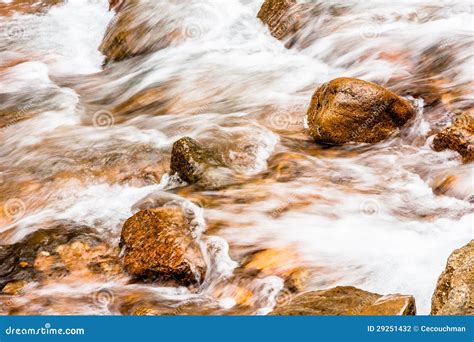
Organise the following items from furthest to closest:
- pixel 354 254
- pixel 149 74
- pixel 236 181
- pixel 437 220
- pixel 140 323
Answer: pixel 149 74 < pixel 236 181 < pixel 437 220 < pixel 354 254 < pixel 140 323

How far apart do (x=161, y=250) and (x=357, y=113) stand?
3.65 m

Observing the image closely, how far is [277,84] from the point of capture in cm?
1116

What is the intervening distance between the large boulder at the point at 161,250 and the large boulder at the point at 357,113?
307 centimetres

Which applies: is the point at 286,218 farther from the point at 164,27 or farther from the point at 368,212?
the point at 164,27

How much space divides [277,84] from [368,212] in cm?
484

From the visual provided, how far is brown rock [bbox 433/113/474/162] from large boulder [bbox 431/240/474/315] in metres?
3.35

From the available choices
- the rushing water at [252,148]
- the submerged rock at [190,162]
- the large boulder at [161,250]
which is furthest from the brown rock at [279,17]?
the large boulder at [161,250]

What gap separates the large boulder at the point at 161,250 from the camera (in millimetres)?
5855

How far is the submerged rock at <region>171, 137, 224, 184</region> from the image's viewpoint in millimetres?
7641

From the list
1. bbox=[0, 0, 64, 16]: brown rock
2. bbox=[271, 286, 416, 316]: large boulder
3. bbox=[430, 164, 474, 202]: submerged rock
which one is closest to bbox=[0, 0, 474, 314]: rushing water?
bbox=[430, 164, 474, 202]: submerged rock

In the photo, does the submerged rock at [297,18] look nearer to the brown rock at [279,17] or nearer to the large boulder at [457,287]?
the brown rock at [279,17]

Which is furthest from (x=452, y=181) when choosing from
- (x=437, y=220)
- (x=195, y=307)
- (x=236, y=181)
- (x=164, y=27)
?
(x=164, y=27)

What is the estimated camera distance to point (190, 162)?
7688 mm

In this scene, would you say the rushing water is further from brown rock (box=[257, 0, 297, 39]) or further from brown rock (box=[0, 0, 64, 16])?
brown rock (box=[0, 0, 64, 16])
